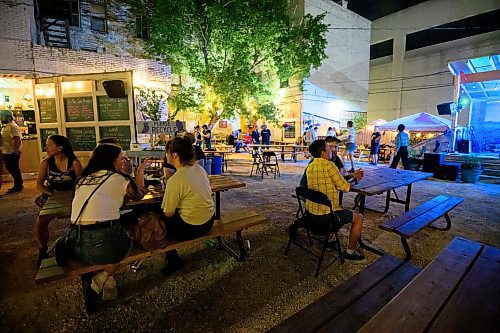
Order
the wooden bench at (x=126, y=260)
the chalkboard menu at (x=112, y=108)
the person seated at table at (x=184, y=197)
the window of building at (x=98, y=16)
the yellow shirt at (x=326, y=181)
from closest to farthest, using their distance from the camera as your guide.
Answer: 1. the wooden bench at (x=126, y=260)
2. the person seated at table at (x=184, y=197)
3. the yellow shirt at (x=326, y=181)
4. the chalkboard menu at (x=112, y=108)
5. the window of building at (x=98, y=16)

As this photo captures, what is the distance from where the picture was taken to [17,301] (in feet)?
8.37

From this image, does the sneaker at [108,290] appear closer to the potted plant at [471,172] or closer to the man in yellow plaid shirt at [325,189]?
the man in yellow plaid shirt at [325,189]

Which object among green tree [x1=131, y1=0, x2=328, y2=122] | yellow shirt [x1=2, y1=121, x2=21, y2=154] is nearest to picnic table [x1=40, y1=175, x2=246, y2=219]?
yellow shirt [x1=2, y1=121, x2=21, y2=154]

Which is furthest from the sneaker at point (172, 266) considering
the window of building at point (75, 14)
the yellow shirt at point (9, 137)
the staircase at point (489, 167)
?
the window of building at point (75, 14)

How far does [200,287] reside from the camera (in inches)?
109

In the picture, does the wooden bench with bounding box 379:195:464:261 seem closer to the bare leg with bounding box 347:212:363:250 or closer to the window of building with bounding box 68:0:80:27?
the bare leg with bounding box 347:212:363:250

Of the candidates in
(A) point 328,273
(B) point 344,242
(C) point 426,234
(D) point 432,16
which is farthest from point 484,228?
(D) point 432,16

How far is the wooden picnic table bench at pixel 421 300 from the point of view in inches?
53.8

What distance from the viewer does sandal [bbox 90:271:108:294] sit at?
8.21ft

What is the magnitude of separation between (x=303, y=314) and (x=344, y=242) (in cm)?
239

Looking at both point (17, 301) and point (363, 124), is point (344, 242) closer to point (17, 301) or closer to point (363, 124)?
point (17, 301)

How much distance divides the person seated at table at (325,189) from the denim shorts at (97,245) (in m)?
2.18

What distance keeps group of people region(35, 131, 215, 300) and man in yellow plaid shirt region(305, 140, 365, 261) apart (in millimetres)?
1284

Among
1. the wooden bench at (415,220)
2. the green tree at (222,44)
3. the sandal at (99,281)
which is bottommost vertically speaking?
the sandal at (99,281)
